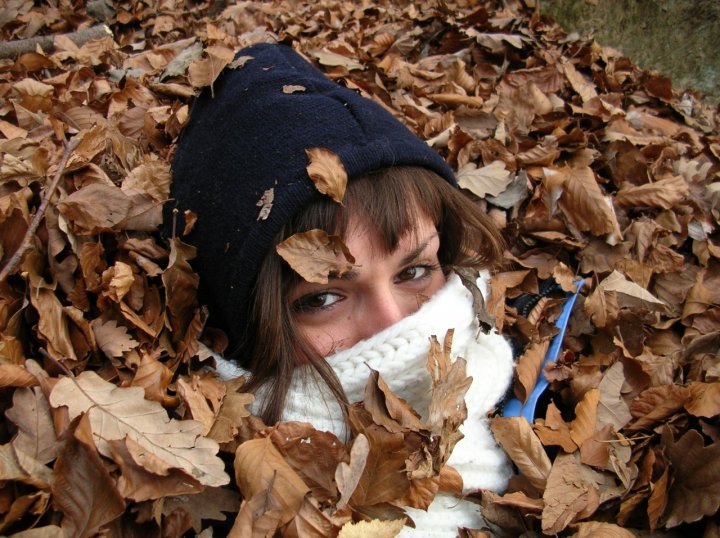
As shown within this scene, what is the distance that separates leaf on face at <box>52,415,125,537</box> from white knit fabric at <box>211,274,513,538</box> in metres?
0.52

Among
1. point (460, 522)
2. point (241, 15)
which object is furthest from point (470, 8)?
point (460, 522)

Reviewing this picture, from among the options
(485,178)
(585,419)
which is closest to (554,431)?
(585,419)

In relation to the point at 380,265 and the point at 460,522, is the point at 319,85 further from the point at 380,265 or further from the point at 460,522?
the point at 460,522

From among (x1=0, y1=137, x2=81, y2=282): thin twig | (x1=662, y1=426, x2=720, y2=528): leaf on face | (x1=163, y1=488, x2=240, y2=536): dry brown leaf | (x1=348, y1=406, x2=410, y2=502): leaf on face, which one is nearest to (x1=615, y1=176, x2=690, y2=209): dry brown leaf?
(x1=662, y1=426, x2=720, y2=528): leaf on face

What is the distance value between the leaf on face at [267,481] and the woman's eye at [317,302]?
1.49ft

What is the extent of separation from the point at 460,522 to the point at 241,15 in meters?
3.73

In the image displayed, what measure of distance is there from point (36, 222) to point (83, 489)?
816mm

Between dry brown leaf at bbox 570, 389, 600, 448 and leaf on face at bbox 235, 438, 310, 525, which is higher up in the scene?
leaf on face at bbox 235, 438, 310, 525

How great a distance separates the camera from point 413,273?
67.7 inches

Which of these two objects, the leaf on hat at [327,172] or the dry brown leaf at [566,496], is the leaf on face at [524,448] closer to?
the dry brown leaf at [566,496]

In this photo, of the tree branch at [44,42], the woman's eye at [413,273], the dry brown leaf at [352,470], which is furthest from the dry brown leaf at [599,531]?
the tree branch at [44,42]

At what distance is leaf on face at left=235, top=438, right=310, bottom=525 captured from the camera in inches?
45.6

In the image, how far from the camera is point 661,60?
365cm

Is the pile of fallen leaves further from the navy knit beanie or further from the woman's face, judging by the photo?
the woman's face
